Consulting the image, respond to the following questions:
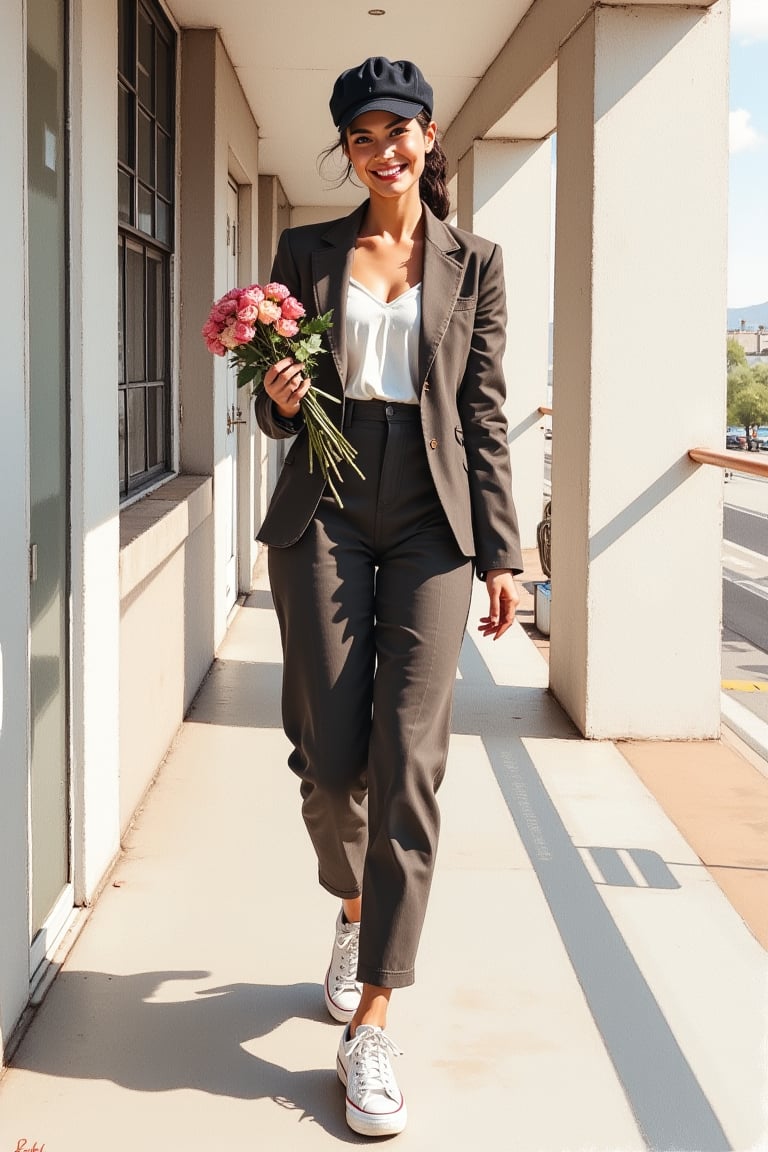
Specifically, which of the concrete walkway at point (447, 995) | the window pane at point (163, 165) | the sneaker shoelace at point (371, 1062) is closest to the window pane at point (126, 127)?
the window pane at point (163, 165)

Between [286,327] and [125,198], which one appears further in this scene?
[125,198]

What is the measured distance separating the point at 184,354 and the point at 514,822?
2755 mm

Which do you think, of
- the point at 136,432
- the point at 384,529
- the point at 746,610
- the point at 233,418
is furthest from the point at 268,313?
the point at 746,610

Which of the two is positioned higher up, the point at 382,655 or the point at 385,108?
the point at 385,108

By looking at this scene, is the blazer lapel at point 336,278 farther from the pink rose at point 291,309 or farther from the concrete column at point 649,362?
the concrete column at point 649,362

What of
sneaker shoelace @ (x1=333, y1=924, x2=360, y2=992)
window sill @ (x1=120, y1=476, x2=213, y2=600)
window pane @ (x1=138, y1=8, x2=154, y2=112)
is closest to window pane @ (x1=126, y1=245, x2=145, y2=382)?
window sill @ (x1=120, y1=476, x2=213, y2=600)

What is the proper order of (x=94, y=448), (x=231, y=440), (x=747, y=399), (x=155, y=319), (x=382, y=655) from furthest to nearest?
(x=747, y=399) → (x=231, y=440) → (x=155, y=319) → (x=94, y=448) → (x=382, y=655)

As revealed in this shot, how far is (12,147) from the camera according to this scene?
2309 millimetres

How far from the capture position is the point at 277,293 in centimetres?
230

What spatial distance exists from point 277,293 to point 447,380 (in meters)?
0.32

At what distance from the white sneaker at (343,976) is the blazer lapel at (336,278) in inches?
40.2

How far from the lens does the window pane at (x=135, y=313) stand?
15.0ft

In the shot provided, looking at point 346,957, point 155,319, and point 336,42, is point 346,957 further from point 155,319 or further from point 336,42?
point 336,42

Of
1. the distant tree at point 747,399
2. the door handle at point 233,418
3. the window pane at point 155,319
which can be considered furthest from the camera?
the distant tree at point 747,399
